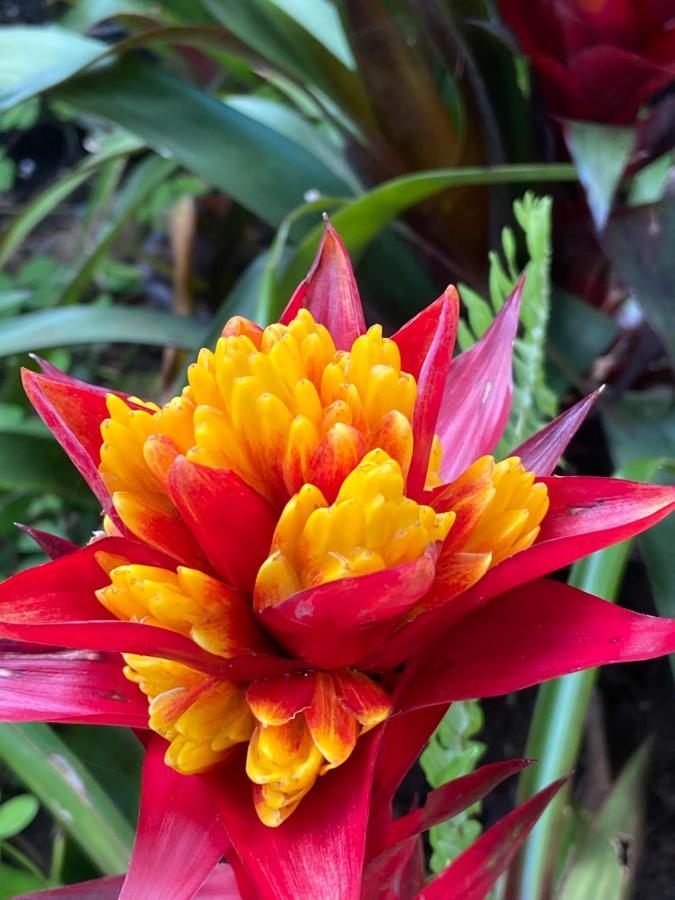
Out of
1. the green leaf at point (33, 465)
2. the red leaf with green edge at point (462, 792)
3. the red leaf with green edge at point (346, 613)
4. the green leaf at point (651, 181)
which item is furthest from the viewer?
the green leaf at point (651, 181)

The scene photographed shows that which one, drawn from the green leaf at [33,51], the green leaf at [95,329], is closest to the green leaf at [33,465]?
the green leaf at [95,329]

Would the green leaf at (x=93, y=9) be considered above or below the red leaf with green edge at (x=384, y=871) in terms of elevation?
above

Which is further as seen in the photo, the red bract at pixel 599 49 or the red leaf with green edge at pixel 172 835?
the red bract at pixel 599 49

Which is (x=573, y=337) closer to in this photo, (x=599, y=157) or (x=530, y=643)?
(x=599, y=157)

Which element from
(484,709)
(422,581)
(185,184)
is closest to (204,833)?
(422,581)

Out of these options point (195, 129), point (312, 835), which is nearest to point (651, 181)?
point (195, 129)

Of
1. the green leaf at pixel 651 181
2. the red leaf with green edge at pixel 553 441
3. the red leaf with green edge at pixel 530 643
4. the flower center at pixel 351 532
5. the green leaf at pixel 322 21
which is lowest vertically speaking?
the green leaf at pixel 651 181

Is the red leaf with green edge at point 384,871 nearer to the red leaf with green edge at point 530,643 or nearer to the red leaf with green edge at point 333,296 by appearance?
the red leaf with green edge at point 530,643

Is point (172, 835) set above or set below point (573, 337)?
above
